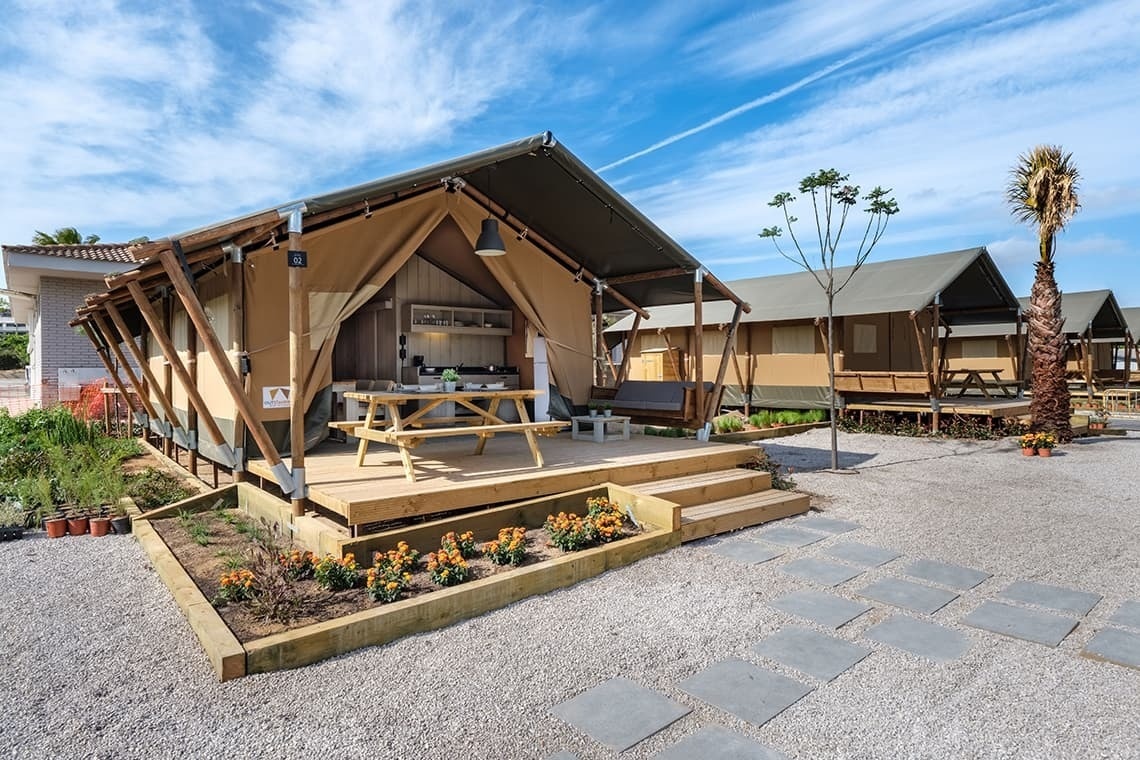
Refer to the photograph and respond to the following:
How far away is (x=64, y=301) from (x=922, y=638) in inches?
643

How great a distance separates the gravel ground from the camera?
8.29 ft

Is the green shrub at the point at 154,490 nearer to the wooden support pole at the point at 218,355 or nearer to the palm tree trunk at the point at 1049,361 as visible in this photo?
the wooden support pole at the point at 218,355

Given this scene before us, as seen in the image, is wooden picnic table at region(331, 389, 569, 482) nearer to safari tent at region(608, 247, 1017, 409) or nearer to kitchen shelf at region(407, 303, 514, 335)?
kitchen shelf at region(407, 303, 514, 335)

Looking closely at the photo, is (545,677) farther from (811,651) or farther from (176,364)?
(176,364)

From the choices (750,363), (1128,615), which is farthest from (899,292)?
(1128,615)

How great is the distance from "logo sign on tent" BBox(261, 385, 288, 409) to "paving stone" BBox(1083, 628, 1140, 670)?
245 inches

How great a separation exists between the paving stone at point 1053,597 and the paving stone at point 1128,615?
0.12 meters

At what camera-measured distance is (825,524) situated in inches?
229

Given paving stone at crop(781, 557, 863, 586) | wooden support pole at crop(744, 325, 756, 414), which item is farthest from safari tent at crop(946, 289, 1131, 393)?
paving stone at crop(781, 557, 863, 586)

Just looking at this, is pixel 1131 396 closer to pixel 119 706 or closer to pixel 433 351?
pixel 433 351

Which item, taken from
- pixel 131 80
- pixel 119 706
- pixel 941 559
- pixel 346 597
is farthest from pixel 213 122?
pixel 941 559

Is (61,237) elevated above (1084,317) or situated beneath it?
elevated above

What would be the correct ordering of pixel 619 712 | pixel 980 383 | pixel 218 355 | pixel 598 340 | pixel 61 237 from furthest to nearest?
pixel 61 237, pixel 980 383, pixel 598 340, pixel 218 355, pixel 619 712

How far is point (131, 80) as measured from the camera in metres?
7.50
